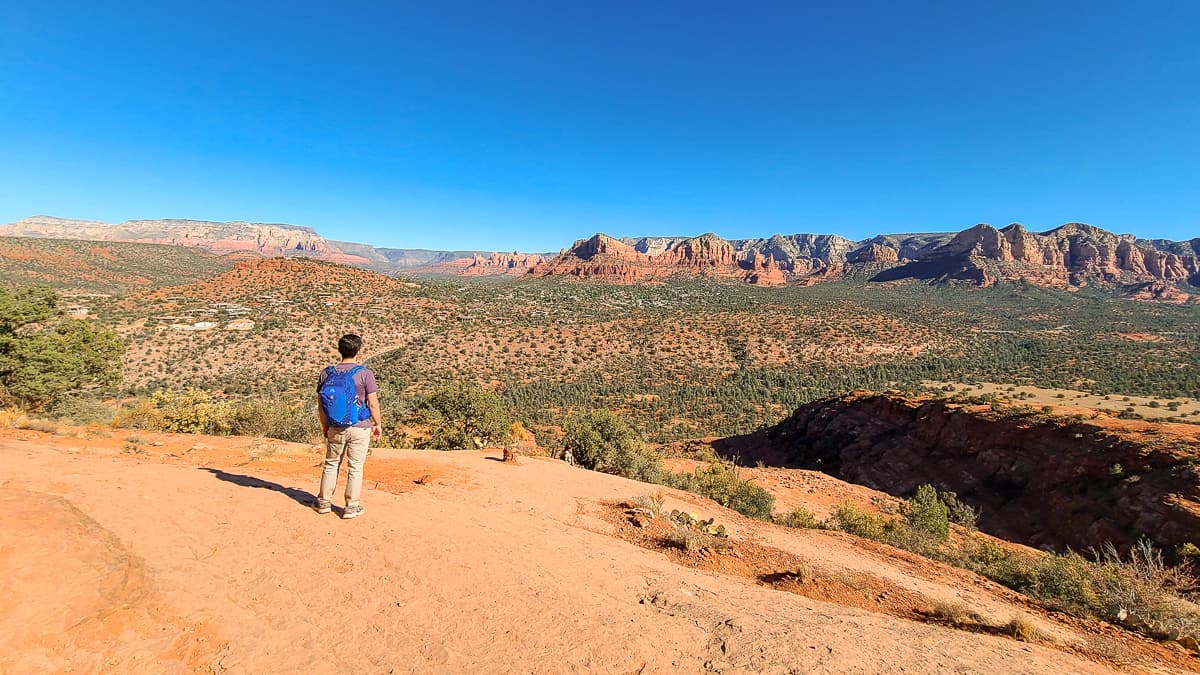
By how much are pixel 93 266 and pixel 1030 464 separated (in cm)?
14085

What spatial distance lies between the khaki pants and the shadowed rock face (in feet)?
76.0

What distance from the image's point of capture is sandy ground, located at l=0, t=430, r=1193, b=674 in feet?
11.0

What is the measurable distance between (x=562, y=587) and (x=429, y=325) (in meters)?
61.8

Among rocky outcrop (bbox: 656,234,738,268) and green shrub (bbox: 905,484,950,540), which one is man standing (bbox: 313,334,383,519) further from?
rocky outcrop (bbox: 656,234,738,268)

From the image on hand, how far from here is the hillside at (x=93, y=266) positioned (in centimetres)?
7750

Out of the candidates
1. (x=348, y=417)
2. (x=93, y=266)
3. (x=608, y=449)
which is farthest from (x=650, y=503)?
(x=93, y=266)

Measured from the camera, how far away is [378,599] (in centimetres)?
415

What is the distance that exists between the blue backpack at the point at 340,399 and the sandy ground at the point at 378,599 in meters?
1.27

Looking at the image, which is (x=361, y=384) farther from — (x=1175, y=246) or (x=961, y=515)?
(x=1175, y=246)

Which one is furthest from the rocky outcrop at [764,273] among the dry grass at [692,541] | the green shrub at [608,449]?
the dry grass at [692,541]

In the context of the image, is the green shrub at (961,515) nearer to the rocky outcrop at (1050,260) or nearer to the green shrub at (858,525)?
the green shrub at (858,525)

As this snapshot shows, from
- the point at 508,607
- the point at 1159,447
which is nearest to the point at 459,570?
the point at 508,607

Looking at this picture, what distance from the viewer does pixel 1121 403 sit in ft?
111

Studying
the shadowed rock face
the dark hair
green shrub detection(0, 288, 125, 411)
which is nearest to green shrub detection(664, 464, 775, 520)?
the dark hair
